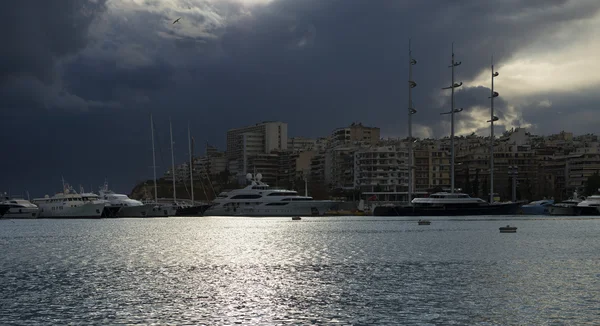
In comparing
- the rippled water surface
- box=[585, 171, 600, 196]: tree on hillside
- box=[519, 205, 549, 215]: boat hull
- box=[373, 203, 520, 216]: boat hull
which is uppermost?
box=[585, 171, 600, 196]: tree on hillside

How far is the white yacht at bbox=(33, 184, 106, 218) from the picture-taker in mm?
147000

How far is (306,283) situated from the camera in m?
38.0

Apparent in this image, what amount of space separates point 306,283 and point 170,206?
11778 cm

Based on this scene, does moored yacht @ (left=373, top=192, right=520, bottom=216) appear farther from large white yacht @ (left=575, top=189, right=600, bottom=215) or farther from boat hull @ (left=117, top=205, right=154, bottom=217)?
boat hull @ (left=117, top=205, right=154, bottom=217)

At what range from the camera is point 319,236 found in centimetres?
7850

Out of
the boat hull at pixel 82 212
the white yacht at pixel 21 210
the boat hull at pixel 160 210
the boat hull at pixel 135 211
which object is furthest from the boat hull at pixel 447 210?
the white yacht at pixel 21 210

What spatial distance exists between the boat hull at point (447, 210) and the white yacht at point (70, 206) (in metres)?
54.7

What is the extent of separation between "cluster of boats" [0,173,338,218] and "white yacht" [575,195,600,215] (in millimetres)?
45890

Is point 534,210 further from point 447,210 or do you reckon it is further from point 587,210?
point 447,210

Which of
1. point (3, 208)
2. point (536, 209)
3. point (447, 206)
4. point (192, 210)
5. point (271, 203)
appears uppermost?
point (271, 203)

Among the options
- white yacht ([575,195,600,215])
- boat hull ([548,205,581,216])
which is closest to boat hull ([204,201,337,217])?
boat hull ([548,205,581,216])

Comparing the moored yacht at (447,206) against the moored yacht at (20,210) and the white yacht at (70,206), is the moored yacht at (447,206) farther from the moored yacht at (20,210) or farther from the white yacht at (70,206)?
the moored yacht at (20,210)

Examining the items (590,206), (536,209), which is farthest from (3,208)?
(590,206)

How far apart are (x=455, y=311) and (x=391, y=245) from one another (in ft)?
115
